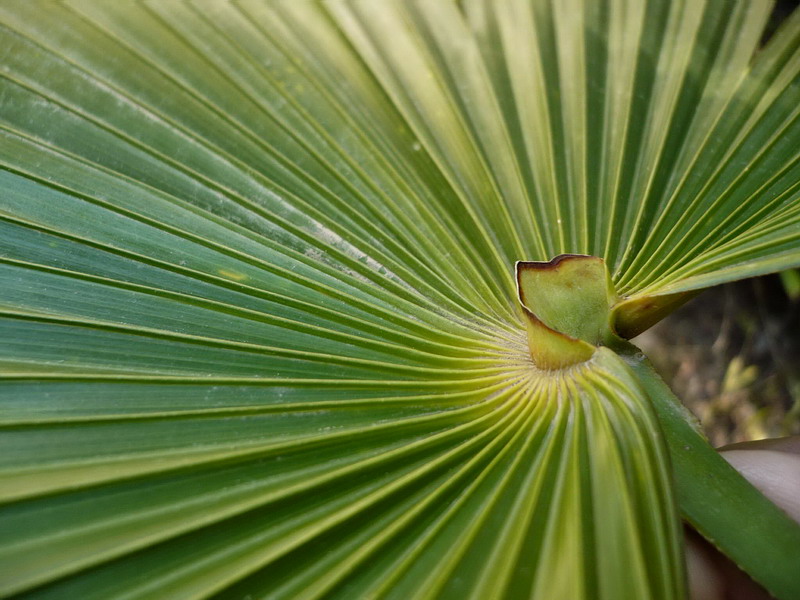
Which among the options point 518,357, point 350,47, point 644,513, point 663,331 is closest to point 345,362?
point 518,357

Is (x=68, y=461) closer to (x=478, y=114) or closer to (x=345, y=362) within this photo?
(x=345, y=362)

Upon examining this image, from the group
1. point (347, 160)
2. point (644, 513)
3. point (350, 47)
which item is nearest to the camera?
point (644, 513)

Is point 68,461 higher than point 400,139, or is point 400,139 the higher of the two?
point 400,139

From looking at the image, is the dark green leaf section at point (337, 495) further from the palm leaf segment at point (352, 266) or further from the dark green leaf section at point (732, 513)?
the dark green leaf section at point (732, 513)

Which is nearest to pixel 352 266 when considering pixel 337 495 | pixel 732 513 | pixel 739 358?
pixel 337 495

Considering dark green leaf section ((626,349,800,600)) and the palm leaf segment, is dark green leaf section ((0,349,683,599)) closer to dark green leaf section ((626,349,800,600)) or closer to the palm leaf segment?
the palm leaf segment

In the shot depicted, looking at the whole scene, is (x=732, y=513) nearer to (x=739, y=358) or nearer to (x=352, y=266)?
(x=352, y=266)

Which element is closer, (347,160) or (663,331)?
(347,160)
